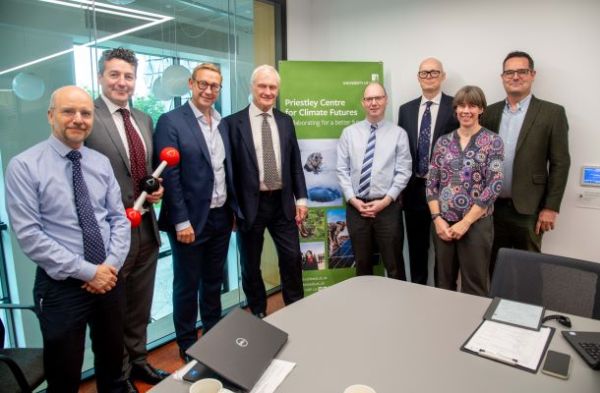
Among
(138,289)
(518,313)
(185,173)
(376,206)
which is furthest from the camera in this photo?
(376,206)

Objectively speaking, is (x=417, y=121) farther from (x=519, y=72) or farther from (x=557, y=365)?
(x=557, y=365)

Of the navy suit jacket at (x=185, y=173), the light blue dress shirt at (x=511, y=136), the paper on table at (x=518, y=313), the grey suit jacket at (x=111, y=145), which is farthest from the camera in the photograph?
the light blue dress shirt at (x=511, y=136)

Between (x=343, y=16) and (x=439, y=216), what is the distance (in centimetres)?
234

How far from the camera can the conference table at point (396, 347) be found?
1.15 m

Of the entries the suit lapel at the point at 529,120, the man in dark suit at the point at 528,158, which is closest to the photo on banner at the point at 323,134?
the man in dark suit at the point at 528,158

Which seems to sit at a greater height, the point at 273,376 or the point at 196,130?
the point at 196,130

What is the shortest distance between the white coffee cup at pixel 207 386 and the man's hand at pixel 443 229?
1.89 m

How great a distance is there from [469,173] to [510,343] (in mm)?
1382

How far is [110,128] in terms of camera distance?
209 centimetres

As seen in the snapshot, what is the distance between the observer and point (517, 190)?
9.34ft

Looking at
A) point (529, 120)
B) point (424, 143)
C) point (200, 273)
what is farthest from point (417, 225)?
point (200, 273)

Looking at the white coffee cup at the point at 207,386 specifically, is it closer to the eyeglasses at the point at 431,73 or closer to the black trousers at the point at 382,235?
the black trousers at the point at 382,235

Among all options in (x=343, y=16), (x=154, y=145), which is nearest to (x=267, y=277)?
(x=154, y=145)

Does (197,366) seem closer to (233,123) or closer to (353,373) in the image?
(353,373)
